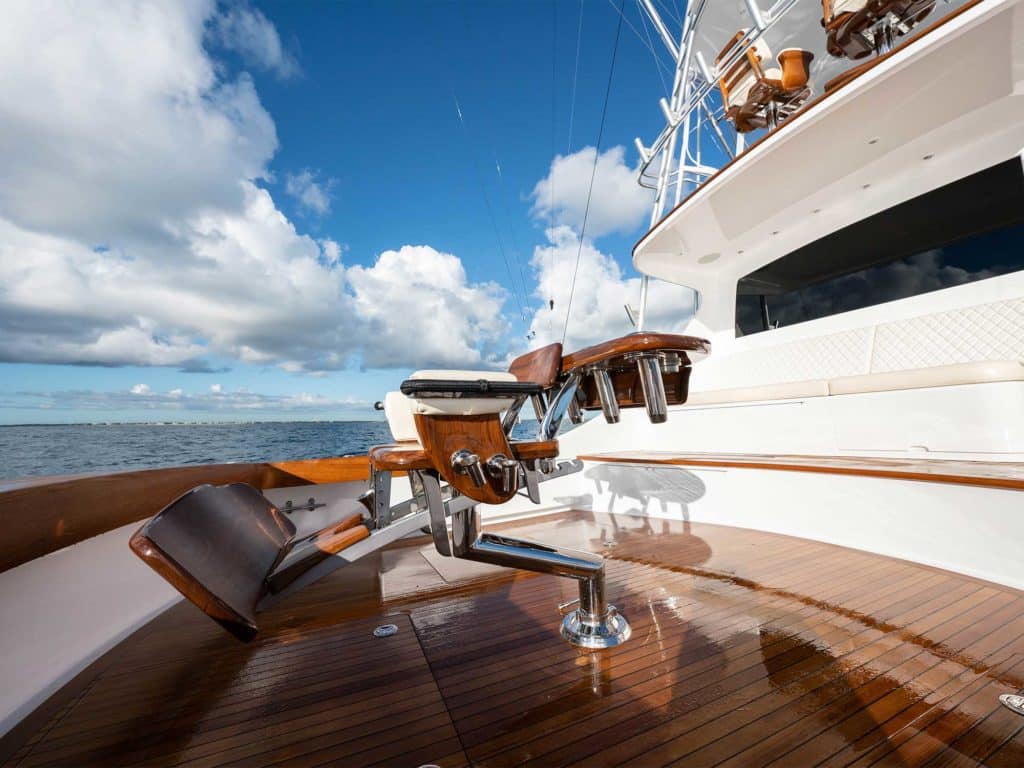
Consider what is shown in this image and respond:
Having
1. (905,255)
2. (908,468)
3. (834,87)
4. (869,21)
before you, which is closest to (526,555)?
(908,468)

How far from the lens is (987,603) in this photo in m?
1.53

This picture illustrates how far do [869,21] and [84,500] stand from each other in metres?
5.72

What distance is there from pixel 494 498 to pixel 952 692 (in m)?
1.21

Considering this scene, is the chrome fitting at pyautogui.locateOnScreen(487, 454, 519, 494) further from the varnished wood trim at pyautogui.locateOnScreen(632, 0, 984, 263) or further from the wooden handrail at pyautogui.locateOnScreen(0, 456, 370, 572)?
the varnished wood trim at pyautogui.locateOnScreen(632, 0, 984, 263)

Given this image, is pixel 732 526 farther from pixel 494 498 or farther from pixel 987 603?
pixel 494 498

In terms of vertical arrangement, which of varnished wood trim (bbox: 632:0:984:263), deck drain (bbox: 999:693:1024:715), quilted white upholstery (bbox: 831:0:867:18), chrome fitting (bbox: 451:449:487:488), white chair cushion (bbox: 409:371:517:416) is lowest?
deck drain (bbox: 999:693:1024:715)

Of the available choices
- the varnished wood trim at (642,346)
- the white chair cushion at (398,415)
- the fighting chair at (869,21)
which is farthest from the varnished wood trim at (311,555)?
the fighting chair at (869,21)

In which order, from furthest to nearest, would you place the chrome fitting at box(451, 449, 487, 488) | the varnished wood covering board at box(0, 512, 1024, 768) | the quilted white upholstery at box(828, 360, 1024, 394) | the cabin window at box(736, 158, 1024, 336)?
1. the cabin window at box(736, 158, 1024, 336)
2. the quilted white upholstery at box(828, 360, 1024, 394)
3. the chrome fitting at box(451, 449, 487, 488)
4. the varnished wood covering board at box(0, 512, 1024, 768)

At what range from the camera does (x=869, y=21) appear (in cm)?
336

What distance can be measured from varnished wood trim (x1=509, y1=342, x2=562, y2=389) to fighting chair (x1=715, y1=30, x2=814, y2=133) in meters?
4.31

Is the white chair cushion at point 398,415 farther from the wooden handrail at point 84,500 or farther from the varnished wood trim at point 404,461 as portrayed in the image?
the varnished wood trim at point 404,461

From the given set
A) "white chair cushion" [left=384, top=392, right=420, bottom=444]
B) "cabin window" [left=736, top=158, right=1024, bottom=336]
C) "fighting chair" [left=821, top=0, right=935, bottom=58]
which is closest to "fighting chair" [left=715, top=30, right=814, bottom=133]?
"fighting chair" [left=821, top=0, right=935, bottom=58]

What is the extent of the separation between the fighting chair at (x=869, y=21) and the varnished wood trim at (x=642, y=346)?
393 cm

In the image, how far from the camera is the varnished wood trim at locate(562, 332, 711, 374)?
1.15 metres
